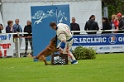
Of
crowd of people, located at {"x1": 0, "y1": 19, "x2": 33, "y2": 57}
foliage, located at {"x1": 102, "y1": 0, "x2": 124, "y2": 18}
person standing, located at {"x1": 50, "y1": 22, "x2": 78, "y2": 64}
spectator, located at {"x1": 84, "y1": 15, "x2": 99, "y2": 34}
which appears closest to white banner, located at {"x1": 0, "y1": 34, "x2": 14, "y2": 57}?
crowd of people, located at {"x1": 0, "y1": 19, "x2": 33, "y2": 57}

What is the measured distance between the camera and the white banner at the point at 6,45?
31000 mm

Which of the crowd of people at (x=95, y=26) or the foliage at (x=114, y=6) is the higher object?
the foliage at (x=114, y=6)

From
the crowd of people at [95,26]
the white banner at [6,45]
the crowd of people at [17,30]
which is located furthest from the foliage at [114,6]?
A: the white banner at [6,45]

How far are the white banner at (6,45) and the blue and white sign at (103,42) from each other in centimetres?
360

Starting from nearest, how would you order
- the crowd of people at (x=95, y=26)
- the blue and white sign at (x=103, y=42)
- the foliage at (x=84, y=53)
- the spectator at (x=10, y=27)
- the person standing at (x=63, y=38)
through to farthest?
the person standing at (x=63, y=38), the foliage at (x=84, y=53), the spectator at (x=10, y=27), the blue and white sign at (x=103, y=42), the crowd of people at (x=95, y=26)

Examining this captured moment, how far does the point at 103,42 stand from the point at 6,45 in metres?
5.33

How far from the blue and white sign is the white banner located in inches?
142

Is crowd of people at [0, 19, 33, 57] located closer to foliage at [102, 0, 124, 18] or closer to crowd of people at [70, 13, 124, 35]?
crowd of people at [70, 13, 124, 35]

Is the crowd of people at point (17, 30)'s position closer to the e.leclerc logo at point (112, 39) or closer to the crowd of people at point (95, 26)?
the crowd of people at point (95, 26)

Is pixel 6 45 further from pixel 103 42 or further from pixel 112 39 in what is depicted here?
pixel 112 39

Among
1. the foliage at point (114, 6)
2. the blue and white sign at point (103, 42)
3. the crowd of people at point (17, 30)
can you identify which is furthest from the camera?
the foliage at point (114, 6)

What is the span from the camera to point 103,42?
3266 centimetres

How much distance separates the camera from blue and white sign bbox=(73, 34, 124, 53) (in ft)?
106

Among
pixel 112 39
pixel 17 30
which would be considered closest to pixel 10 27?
pixel 17 30
